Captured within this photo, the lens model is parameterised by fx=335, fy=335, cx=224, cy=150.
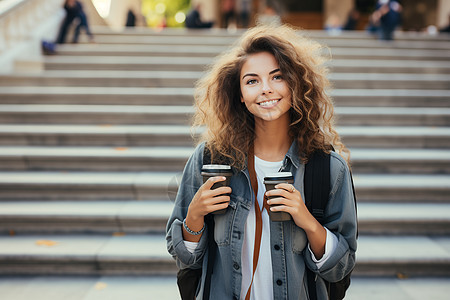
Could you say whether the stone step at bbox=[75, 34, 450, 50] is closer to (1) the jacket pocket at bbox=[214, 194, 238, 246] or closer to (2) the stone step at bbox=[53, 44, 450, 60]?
(2) the stone step at bbox=[53, 44, 450, 60]

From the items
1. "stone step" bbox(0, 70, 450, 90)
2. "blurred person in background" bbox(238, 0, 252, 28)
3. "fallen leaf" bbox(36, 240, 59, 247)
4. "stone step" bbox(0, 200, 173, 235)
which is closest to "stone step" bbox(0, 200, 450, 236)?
"stone step" bbox(0, 200, 173, 235)

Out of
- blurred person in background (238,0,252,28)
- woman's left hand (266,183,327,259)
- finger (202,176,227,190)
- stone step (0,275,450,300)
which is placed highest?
blurred person in background (238,0,252,28)

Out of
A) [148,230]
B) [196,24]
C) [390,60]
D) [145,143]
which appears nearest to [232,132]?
[148,230]

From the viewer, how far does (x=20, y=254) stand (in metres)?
3.16

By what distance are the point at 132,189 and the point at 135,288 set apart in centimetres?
122

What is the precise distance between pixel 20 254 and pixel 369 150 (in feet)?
13.8

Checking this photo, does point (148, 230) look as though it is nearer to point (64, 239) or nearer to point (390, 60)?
point (64, 239)

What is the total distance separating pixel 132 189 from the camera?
152 inches

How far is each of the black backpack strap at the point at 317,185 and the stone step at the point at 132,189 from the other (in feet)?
8.40

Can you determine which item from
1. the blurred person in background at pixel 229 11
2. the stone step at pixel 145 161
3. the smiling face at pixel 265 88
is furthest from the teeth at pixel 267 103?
the blurred person in background at pixel 229 11

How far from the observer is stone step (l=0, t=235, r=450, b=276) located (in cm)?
307

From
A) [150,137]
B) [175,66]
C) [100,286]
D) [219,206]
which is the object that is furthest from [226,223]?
[175,66]

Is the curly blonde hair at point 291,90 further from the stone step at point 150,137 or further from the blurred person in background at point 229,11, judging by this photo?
the blurred person in background at point 229,11

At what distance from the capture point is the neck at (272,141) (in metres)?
1.52
